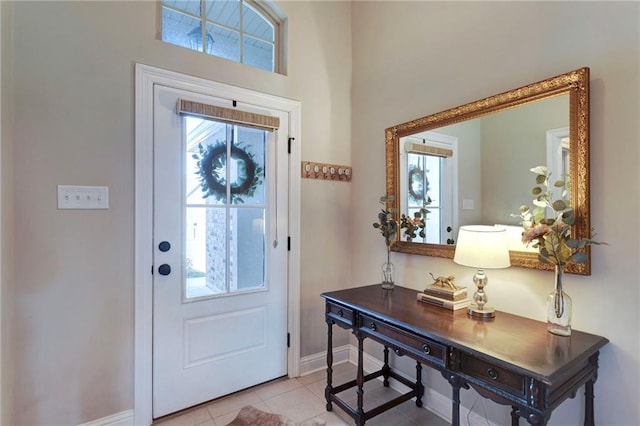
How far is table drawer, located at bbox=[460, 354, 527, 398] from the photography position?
1.10 m

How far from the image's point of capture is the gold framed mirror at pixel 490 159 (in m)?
1.36

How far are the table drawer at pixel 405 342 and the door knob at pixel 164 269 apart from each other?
122cm

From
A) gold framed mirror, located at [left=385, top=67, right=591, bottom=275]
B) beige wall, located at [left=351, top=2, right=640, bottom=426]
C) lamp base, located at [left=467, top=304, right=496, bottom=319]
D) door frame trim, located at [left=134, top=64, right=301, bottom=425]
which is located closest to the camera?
beige wall, located at [left=351, top=2, right=640, bottom=426]

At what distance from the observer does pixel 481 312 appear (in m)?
1.54

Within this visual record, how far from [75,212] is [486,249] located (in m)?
2.14

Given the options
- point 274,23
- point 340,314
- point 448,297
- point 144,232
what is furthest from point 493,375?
point 274,23

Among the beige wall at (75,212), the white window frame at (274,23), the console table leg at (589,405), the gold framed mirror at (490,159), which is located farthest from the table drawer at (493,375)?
the white window frame at (274,23)

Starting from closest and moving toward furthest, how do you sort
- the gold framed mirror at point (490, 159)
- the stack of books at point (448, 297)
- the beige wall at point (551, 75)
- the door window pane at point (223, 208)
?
the beige wall at point (551, 75), the gold framed mirror at point (490, 159), the stack of books at point (448, 297), the door window pane at point (223, 208)

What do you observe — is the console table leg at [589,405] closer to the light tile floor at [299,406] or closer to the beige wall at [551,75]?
the beige wall at [551,75]

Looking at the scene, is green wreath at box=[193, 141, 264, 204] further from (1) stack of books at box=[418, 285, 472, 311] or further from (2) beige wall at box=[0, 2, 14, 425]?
(1) stack of books at box=[418, 285, 472, 311]

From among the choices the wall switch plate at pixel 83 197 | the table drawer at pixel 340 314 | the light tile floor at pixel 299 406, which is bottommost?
the light tile floor at pixel 299 406

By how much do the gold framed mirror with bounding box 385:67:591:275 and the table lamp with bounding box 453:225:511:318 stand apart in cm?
18

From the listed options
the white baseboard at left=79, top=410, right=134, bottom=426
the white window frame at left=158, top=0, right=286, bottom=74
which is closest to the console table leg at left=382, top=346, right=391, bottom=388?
the white baseboard at left=79, top=410, right=134, bottom=426

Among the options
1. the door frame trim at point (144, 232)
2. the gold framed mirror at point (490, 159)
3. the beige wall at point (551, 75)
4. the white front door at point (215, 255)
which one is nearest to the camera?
the beige wall at point (551, 75)
